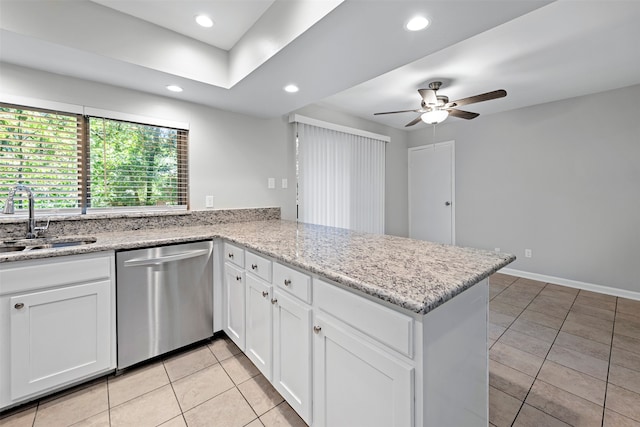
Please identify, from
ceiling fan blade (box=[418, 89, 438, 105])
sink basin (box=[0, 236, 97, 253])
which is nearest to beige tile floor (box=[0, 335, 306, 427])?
sink basin (box=[0, 236, 97, 253])

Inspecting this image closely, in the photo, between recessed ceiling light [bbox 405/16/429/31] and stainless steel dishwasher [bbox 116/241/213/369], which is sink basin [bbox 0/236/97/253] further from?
recessed ceiling light [bbox 405/16/429/31]

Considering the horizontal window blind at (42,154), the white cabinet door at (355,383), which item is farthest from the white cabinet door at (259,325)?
the horizontal window blind at (42,154)

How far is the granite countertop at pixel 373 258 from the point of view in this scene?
0.89 meters

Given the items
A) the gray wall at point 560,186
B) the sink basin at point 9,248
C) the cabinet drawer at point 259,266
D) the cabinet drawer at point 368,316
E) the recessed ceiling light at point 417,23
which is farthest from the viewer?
the gray wall at point 560,186

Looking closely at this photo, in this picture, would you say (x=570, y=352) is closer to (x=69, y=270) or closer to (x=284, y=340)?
(x=284, y=340)

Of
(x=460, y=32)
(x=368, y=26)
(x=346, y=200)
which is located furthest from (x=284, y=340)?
(x=346, y=200)

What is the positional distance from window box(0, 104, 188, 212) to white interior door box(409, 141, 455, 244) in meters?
3.88

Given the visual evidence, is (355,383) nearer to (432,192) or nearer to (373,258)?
(373,258)

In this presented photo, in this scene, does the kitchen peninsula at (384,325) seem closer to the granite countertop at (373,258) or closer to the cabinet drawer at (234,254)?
the granite countertop at (373,258)

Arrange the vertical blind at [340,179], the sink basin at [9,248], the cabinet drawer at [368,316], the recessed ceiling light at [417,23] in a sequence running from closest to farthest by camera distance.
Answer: the cabinet drawer at [368,316]
the recessed ceiling light at [417,23]
the sink basin at [9,248]
the vertical blind at [340,179]

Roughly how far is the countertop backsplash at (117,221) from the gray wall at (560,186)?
3517mm

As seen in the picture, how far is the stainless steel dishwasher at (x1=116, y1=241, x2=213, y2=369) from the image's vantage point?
174 cm

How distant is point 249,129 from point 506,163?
3.59 meters

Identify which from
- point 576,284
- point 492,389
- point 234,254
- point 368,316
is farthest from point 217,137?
point 576,284
